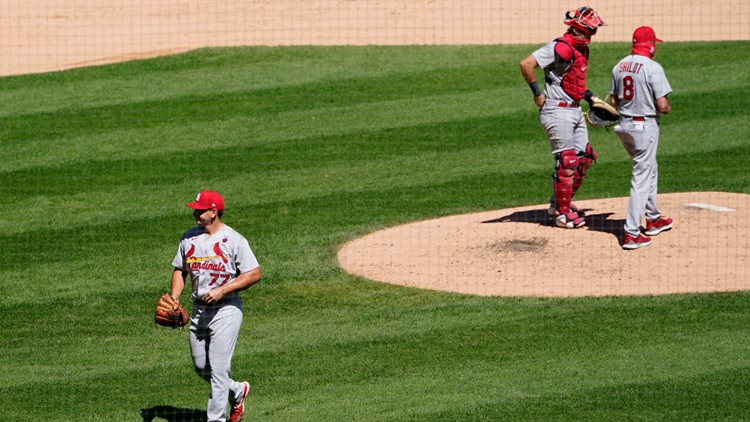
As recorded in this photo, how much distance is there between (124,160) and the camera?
14.1m

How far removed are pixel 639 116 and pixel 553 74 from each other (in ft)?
3.18

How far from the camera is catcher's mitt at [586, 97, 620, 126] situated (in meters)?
10.5

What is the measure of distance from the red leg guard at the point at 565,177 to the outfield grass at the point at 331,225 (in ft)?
5.08

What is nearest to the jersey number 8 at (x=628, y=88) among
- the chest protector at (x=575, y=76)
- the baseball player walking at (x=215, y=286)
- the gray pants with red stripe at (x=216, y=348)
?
the chest protector at (x=575, y=76)

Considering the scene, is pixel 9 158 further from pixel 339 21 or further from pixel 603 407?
pixel 603 407

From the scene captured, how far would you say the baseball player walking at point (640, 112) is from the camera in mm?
10102

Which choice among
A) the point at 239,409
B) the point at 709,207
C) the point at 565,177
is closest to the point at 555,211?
the point at 565,177

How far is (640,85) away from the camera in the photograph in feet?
33.2

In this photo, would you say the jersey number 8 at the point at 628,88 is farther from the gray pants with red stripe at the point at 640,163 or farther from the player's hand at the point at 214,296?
the player's hand at the point at 214,296

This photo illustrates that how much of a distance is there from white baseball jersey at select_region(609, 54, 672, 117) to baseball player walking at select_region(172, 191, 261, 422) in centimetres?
443

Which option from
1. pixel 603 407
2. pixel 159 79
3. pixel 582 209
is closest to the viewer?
pixel 603 407

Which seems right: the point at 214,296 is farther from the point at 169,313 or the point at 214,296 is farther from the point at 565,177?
the point at 565,177

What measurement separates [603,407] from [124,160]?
844cm

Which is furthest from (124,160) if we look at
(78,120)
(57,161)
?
(78,120)
